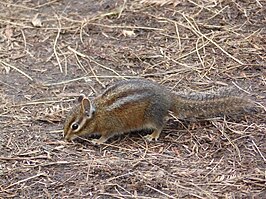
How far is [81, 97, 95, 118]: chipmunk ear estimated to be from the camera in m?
5.74

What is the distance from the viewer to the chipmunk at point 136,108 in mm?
5793

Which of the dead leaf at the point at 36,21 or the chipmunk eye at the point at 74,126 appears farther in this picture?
the dead leaf at the point at 36,21

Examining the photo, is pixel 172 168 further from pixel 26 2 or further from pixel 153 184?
pixel 26 2

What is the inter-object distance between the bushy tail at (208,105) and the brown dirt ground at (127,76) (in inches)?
3.4

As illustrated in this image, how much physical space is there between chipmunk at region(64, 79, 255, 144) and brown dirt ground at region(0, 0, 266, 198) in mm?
97

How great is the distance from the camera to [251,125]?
5.79 m

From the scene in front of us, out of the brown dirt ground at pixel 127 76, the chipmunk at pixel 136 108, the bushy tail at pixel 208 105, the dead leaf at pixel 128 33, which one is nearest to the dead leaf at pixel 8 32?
the brown dirt ground at pixel 127 76

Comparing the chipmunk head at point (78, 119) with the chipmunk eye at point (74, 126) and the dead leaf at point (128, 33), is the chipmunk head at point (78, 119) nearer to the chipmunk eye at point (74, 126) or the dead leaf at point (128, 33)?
the chipmunk eye at point (74, 126)

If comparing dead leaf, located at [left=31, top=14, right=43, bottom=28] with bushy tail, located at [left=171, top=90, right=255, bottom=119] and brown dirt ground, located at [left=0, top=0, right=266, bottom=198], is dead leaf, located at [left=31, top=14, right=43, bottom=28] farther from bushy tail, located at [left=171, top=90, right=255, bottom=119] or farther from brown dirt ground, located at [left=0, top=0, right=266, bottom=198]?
bushy tail, located at [left=171, top=90, right=255, bottom=119]

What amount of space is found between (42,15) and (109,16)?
78 centimetres

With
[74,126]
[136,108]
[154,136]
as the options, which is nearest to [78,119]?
[74,126]

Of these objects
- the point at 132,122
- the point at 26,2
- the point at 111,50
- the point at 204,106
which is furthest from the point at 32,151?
the point at 26,2

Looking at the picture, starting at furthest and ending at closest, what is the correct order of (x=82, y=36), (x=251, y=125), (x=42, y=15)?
(x=42, y=15) < (x=82, y=36) < (x=251, y=125)

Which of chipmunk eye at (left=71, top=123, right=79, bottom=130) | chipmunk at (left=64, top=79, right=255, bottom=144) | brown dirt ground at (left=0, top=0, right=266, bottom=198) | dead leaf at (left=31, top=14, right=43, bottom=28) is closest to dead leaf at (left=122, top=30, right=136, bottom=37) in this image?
brown dirt ground at (left=0, top=0, right=266, bottom=198)
